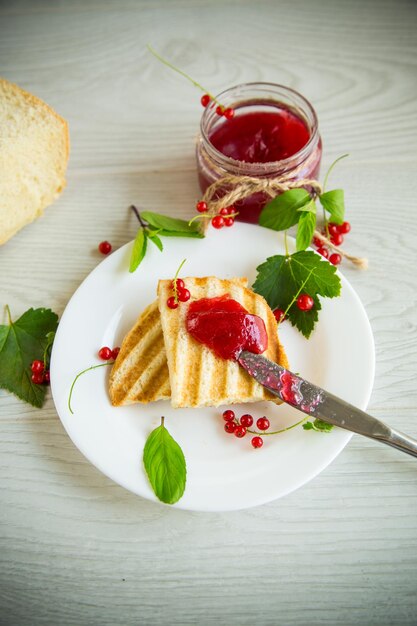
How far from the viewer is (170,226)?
2580 millimetres

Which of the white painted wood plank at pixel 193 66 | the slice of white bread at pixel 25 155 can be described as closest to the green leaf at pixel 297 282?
the white painted wood plank at pixel 193 66

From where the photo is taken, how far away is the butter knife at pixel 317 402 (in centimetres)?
208

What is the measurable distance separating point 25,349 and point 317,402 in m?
1.25

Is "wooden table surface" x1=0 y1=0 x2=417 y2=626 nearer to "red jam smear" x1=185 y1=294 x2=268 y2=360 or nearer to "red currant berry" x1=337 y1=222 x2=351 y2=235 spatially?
"red currant berry" x1=337 y1=222 x2=351 y2=235

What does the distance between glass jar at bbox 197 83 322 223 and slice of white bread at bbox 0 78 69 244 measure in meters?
0.73

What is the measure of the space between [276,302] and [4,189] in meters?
1.33

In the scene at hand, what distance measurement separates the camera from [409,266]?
106 inches

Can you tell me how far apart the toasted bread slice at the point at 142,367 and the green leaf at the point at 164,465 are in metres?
0.15

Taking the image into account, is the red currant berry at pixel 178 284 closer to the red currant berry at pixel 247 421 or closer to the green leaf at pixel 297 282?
the green leaf at pixel 297 282

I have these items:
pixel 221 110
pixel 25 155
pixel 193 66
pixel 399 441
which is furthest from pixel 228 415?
pixel 193 66

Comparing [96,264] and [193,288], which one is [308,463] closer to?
[193,288]

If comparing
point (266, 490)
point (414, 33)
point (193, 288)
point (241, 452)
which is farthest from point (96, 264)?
point (414, 33)

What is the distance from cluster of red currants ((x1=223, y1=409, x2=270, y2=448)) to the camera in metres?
2.19

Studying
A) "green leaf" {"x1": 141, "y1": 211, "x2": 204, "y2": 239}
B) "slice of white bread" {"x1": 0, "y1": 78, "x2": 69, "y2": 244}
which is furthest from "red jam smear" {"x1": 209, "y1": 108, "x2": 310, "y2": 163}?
"slice of white bread" {"x1": 0, "y1": 78, "x2": 69, "y2": 244}
